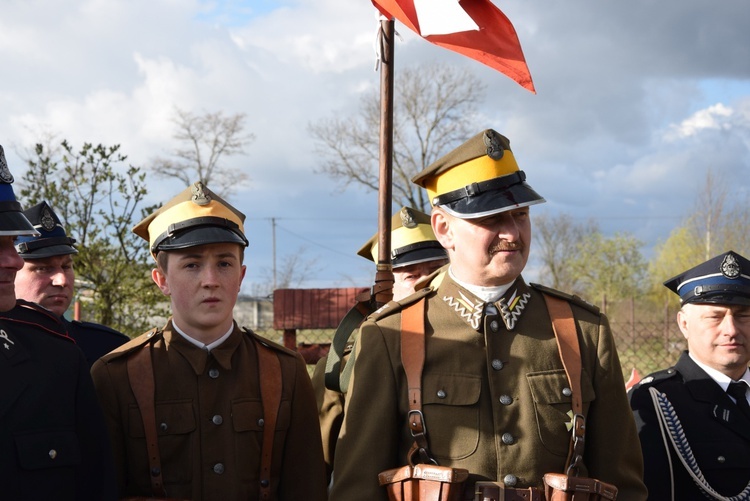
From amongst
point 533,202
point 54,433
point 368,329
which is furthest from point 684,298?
point 54,433

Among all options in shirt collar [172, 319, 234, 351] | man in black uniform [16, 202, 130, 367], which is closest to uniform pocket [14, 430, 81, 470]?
shirt collar [172, 319, 234, 351]

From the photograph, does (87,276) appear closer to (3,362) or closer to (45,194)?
(45,194)

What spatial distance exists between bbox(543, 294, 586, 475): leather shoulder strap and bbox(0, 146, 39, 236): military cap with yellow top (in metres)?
1.88

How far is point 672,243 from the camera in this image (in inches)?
1674

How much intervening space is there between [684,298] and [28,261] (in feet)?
11.8

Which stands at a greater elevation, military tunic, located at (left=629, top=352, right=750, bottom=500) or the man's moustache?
the man's moustache

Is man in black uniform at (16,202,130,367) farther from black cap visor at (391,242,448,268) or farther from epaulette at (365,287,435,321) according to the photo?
epaulette at (365,287,435,321)

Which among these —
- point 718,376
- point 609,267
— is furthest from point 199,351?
point 609,267

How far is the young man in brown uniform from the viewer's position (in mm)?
3432

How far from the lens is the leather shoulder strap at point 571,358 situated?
316cm

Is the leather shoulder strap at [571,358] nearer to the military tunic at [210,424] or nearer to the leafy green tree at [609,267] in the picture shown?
the military tunic at [210,424]

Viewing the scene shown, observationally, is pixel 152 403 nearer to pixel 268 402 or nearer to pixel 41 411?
pixel 268 402

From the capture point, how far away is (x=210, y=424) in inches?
138

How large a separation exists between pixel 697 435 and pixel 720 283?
0.72 m
